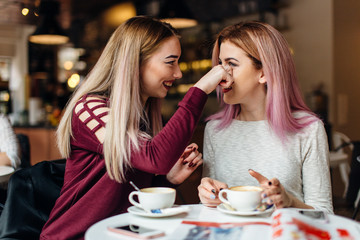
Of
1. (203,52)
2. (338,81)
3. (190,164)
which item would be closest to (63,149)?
(190,164)

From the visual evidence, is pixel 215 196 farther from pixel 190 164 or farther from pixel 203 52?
pixel 203 52

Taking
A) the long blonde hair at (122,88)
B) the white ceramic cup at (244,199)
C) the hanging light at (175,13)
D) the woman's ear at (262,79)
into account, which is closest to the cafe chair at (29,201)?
→ the long blonde hair at (122,88)

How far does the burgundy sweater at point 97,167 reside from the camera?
1346 mm

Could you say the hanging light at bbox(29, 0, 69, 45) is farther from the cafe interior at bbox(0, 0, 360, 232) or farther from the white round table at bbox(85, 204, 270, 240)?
the white round table at bbox(85, 204, 270, 240)

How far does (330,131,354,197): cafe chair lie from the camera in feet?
11.6

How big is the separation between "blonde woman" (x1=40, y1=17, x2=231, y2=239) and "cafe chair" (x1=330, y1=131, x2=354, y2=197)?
7.55 feet

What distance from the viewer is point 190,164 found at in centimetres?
159

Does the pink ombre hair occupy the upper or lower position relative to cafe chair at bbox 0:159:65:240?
upper

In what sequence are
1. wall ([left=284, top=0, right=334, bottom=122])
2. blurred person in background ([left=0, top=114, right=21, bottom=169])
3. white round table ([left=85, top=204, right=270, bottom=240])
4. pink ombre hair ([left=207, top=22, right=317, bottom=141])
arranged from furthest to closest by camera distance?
wall ([left=284, top=0, right=334, bottom=122]) → blurred person in background ([left=0, top=114, right=21, bottom=169]) → pink ombre hair ([left=207, top=22, right=317, bottom=141]) → white round table ([left=85, top=204, right=270, bottom=240])

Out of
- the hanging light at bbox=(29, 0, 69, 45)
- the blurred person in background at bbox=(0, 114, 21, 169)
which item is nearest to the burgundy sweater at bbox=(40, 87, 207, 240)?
the blurred person in background at bbox=(0, 114, 21, 169)

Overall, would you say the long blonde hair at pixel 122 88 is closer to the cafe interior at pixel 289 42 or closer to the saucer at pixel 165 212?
the saucer at pixel 165 212

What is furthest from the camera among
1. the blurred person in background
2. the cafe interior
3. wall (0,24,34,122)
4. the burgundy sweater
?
wall (0,24,34,122)

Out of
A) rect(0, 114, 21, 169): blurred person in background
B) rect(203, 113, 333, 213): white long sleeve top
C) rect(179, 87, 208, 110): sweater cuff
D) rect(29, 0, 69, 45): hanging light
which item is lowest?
rect(0, 114, 21, 169): blurred person in background

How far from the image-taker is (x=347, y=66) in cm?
559
